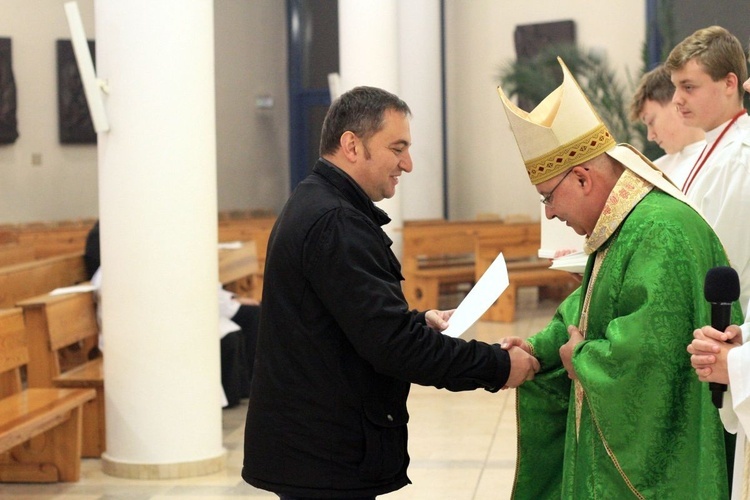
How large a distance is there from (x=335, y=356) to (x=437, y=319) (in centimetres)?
61

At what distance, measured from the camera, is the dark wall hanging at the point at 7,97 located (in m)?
13.9

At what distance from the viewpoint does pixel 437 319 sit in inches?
126

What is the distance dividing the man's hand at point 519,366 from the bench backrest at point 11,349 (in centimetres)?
317

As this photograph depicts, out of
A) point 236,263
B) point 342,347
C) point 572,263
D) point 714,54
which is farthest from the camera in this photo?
point 236,263

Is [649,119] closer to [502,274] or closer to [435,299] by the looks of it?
[502,274]

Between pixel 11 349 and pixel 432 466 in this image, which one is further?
pixel 432 466

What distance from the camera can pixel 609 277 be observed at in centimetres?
251

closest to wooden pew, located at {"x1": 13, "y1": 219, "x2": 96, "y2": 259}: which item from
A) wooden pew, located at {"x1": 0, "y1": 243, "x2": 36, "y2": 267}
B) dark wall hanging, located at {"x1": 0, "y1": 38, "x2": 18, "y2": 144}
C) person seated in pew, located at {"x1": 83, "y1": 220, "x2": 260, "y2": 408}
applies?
wooden pew, located at {"x1": 0, "y1": 243, "x2": 36, "y2": 267}

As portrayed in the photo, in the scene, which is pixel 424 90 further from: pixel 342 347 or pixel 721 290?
pixel 721 290

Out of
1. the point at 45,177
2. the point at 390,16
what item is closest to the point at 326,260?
the point at 390,16

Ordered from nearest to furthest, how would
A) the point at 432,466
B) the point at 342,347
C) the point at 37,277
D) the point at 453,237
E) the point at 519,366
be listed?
the point at 342,347 < the point at 519,366 < the point at 432,466 < the point at 37,277 < the point at 453,237

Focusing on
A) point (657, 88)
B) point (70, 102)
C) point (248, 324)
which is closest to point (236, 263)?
point (248, 324)

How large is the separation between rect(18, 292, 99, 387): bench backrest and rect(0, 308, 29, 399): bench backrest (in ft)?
0.37

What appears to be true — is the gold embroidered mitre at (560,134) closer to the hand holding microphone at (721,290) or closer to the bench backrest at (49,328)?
the hand holding microphone at (721,290)
